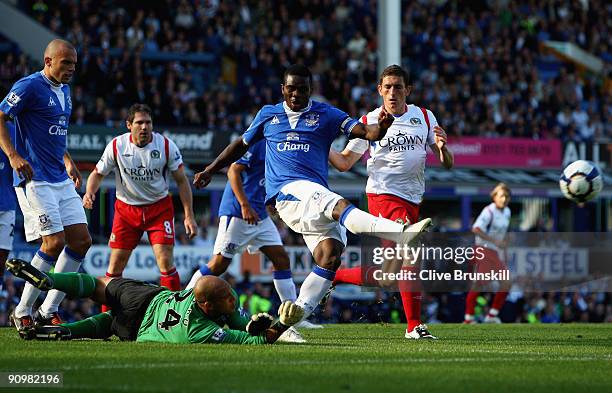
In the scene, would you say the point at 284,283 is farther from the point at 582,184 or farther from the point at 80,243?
the point at 582,184

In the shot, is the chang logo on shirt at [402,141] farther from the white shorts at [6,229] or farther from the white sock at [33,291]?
the white shorts at [6,229]

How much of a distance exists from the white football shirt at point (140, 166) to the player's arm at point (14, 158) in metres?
2.54

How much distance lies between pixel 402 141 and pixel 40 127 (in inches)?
144

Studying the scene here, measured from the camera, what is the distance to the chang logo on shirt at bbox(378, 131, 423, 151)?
12.0 metres

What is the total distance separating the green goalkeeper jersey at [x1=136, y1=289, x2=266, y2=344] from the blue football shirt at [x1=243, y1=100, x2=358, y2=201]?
1269mm

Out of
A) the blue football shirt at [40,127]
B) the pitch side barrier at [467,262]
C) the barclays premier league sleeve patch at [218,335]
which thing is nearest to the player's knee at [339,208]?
the barclays premier league sleeve patch at [218,335]

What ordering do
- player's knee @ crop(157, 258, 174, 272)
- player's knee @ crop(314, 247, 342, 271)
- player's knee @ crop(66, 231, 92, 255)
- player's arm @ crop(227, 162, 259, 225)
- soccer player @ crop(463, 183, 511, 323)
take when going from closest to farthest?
1. player's knee @ crop(314, 247, 342, 271)
2. player's knee @ crop(66, 231, 92, 255)
3. player's arm @ crop(227, 162, 259, 225)
4. player's knee @ crop(157, 258, 174, 272)
5. soccer player @ crop(463, 183, 511, 323)

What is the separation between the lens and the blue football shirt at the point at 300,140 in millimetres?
9812

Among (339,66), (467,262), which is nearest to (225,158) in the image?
(467,262)

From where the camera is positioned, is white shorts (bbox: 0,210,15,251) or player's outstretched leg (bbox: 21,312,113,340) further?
white shorts (bbox: 0,210,15,251)

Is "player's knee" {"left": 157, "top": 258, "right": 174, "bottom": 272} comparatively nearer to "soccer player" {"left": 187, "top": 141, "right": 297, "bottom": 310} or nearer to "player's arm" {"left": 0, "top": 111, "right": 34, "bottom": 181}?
"soccer player" {"left": 187, "top": 141, "right": 297, "bottom": 310}

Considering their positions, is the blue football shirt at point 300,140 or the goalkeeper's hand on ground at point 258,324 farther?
the blue football shirt at point 300,140

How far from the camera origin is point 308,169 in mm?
9820

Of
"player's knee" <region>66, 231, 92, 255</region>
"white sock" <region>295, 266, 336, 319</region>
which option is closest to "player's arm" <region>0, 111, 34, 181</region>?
"player's knee" <region>66, 231, 92, 255</region>
